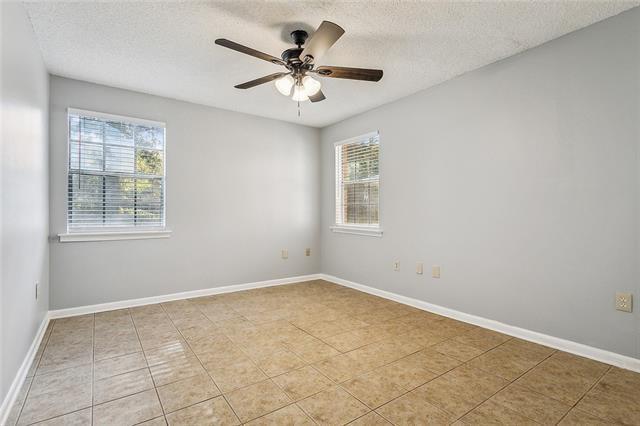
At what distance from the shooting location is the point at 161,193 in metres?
3.92

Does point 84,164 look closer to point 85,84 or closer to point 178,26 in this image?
point 85,84

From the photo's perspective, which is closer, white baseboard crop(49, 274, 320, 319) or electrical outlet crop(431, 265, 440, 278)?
white baseboard crop(49, 274, 320, 319)

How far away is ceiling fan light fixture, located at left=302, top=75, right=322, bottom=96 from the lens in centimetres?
252

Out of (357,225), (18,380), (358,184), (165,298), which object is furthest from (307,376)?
(358,184)

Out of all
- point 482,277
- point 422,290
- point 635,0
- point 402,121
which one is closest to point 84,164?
point 402,121

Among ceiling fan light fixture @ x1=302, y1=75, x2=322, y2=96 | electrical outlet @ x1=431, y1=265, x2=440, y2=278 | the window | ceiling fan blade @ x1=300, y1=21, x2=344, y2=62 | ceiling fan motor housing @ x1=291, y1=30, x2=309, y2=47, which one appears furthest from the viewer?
the window

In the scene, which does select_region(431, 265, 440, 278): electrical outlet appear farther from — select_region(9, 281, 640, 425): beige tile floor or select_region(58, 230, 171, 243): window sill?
select_region(58, 230, 171, 243): window sill

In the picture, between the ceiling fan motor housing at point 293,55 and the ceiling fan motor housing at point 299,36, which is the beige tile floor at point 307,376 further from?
the ceiling fan motor housing at point 299,36

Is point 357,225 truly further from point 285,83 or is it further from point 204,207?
point 285,83

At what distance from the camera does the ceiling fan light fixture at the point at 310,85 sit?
2.52 metres

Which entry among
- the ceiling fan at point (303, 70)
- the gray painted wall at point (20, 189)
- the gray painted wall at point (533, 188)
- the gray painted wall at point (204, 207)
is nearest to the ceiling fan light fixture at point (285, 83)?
the ceiling fan at point (303, 70)

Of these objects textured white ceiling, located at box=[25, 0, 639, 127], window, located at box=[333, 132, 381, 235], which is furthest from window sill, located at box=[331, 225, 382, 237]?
textured white ceiling, located at box=[25, 0, 639, 127]

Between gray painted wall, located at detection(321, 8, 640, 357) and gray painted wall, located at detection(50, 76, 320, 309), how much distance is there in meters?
1.66

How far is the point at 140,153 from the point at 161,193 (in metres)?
0.52
